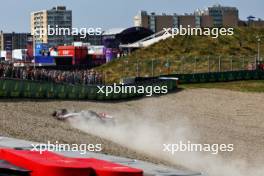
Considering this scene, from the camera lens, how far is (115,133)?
26688 mm

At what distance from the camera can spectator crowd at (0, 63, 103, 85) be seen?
3588 centimetres

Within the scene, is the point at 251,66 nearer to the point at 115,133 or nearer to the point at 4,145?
the point at 115,133

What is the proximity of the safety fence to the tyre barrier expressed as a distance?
1134 centimetres

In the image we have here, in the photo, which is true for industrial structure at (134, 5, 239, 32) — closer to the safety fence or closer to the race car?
the safety fence

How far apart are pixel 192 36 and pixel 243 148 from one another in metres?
61.4

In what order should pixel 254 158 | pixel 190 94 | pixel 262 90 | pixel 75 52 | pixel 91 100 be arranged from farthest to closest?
1. pixel 75 52
2. pixel 262 90
3. pixel 190 94
4. pixel 91 100
5. pixel 254 158

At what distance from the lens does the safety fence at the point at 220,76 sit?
55.0 m

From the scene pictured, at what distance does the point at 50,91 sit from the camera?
36.8m

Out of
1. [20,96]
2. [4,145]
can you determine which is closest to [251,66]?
[20,96]
